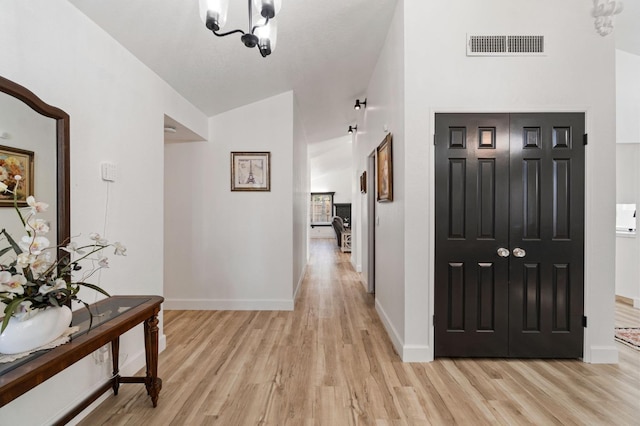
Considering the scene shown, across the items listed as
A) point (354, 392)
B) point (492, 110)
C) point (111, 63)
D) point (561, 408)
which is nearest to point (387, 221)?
point (492, 110)

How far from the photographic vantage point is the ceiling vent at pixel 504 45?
2.42 m

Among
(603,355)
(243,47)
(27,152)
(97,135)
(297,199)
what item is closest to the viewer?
(27,152)

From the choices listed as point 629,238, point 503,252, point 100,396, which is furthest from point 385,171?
point 629,238

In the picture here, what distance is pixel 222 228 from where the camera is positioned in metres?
3.78

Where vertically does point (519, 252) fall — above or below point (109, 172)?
below

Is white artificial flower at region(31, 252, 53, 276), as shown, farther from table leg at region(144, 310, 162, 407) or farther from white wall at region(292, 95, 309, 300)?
white wall at region(292, 95, 309, 300)

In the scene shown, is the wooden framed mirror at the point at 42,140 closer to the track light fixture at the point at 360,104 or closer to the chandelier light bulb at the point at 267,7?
the chandelier light bulb at the point at 267,7

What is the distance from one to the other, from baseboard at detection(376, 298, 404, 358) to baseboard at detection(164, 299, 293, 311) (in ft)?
3.77

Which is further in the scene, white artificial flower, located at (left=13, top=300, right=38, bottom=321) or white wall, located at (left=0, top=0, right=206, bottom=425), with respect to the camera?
white wall, located at (left=0, top=0, right=206, bottom=425)

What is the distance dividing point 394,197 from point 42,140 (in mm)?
2574

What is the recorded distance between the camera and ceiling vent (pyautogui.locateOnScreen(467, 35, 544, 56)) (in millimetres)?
2418

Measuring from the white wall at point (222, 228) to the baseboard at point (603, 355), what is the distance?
299 cm

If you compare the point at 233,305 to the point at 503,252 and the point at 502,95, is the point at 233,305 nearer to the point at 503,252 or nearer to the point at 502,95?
the point at 503,252

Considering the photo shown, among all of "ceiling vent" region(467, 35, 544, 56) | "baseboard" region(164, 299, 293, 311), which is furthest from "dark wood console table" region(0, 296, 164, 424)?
"ceiling vent" region(467, 35, 544, 56)
